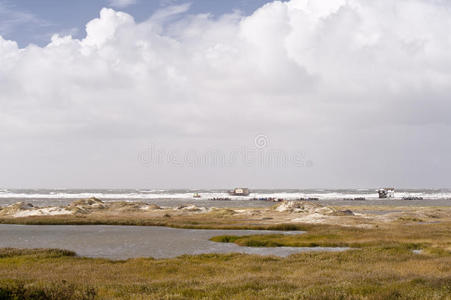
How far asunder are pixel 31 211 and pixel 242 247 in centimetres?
6766

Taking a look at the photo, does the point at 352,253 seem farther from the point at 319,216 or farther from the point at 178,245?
the point at 319,216

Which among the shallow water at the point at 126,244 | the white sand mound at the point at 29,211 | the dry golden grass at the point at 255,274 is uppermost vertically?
the dry golden grass at the point at 255,274

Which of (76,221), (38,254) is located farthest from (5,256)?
(76,221)

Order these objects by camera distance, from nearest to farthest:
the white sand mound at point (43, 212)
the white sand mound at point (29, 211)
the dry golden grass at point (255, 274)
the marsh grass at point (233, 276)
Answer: the marsh grass at point (233, 276) → the dry golden grass at point (255, 274) → the white sand mound at point (43, 212) → the white sand mound at point (29, 211)

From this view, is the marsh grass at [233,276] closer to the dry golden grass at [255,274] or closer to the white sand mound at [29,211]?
the dry golden grass at [255,274]

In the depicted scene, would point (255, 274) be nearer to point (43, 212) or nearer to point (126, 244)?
point (126, 244)

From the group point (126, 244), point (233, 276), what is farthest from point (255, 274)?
point (126, 244)

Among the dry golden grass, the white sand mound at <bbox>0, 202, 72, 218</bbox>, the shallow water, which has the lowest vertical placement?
the shallow water

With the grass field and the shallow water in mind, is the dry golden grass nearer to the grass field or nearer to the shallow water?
the grass field

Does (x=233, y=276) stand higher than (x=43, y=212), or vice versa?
(x=233, y=276)

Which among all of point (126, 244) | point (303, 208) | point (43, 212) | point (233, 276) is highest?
point (233, 276)

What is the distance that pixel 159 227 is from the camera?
227ft

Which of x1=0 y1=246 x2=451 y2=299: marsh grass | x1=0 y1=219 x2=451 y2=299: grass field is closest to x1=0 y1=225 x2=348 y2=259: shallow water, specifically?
x1=0 y1=219 x2=451 y2=299: grass field

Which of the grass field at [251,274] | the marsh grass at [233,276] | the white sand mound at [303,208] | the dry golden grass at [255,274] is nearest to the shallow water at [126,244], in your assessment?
the grass field at [251,274]
